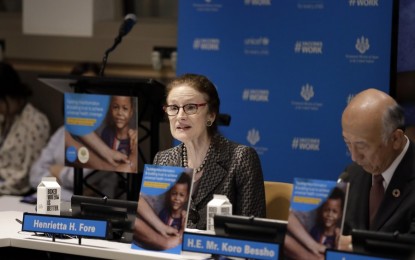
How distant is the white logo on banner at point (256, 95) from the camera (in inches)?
248

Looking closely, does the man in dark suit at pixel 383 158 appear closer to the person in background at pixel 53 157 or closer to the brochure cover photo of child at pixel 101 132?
the brochure cover photo of child at pixel 101 132

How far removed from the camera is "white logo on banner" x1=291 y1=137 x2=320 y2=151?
20.0 ft

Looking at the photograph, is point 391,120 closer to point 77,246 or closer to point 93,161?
point 77,246

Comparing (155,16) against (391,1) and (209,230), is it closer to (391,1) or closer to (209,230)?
(391,1)

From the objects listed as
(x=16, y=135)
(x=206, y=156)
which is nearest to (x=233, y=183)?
(x=206, y=156)

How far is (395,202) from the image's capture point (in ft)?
12.1

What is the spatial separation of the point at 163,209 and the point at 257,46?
2931 mm

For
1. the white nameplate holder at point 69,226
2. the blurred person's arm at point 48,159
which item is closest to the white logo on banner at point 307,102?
the blurred person's arm at point 48,159

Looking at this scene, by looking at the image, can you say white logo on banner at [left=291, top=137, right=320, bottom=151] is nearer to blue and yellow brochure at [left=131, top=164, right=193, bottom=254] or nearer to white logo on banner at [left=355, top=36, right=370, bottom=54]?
white logo on banner at [left=355, top=36, right=370, bottom=54]

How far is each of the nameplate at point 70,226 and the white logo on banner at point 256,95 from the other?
2816 millimetres

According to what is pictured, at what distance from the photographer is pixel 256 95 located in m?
6.33

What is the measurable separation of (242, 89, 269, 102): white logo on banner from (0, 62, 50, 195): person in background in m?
2.10

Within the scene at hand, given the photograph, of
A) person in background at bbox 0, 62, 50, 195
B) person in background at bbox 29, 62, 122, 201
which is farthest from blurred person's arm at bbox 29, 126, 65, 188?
person in background at bbox 0, 62, 50, 195

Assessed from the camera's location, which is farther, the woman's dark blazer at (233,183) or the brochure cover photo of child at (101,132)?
the brochure cover photo of child at (101,132)
